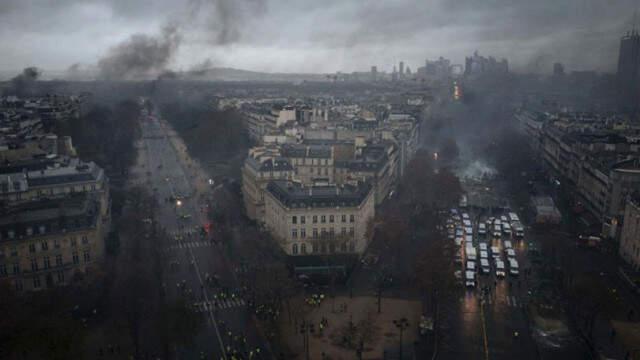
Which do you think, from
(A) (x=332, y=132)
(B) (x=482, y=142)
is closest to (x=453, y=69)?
(B) (x=482, y=142)

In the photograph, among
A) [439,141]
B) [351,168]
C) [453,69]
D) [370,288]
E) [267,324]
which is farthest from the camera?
[453,69]

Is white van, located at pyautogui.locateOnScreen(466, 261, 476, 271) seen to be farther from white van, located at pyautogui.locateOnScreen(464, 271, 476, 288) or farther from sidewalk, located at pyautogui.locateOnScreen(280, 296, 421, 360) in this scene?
sidewalk, located at pyautogui.locateOnScreen(280, 296, 421, 360)

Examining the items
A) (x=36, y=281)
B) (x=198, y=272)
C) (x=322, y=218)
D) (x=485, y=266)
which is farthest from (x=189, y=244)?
(x=485, y=266)

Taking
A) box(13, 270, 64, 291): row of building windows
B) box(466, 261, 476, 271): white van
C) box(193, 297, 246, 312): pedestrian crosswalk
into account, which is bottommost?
box(193, 297, 246, 312): pedestrian crosswalk

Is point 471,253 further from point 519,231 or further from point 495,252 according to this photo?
point 519,231

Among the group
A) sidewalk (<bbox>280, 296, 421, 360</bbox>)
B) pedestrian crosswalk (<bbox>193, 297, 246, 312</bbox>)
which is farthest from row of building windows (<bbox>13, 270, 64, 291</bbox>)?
sidewalk (<bbox>280, 296, 421, 360</bbox>)

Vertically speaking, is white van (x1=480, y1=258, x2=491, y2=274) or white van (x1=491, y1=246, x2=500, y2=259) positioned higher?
white van (x1=480, y1=258, x2=491, y2=274)

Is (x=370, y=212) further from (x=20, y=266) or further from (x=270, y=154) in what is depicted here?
(x=20, y=266)
